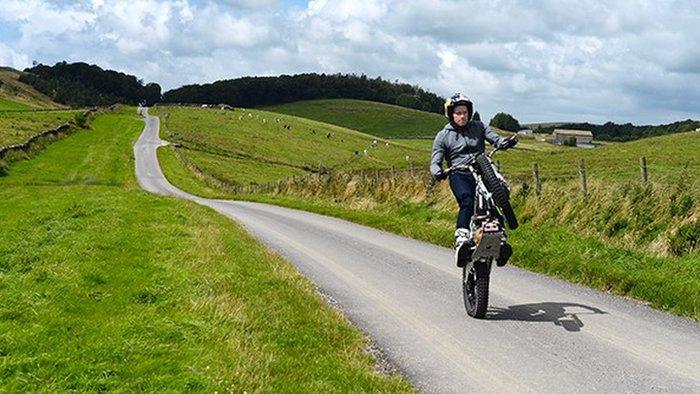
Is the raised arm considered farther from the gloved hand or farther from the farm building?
the farm building

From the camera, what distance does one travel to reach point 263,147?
10925cm

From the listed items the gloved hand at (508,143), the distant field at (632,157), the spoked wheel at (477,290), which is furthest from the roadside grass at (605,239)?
the distant field at (632,157)

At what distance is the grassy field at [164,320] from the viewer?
20.6 ft

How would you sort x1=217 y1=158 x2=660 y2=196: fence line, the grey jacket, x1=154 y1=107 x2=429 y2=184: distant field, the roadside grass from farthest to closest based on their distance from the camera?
x1=154 y1=107 x2=429 y2=184: distant field → x1=217 y1=158 x2=660 y2=196: fence line → the roadside grass → the grey jacket

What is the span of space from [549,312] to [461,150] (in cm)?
248

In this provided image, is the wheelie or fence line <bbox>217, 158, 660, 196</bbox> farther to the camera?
fence line <bbox>217, 158, 660, 196</bbox>

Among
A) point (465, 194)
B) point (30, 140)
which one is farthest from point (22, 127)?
point (465, 194)

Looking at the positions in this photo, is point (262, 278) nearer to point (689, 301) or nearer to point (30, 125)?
point (689, 301)

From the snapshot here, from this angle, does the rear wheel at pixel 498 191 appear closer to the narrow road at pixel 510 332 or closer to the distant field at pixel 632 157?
the narrow road at pixel 510 332

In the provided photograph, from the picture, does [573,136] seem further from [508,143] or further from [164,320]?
[164,320]

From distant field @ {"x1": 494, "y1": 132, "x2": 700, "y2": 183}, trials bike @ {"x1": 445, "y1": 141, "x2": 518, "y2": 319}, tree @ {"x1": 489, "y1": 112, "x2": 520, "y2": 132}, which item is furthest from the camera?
tree @ {"x1": 489, "y1": 112, "x2": 520, "y2": 132}

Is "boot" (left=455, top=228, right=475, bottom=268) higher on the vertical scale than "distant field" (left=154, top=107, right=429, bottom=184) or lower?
higher

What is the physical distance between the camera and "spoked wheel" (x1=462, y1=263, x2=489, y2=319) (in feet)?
29.4

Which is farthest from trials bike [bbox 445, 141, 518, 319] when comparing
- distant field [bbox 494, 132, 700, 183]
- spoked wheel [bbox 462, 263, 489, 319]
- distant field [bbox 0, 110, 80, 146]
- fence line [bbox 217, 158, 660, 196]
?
distant field [bbox 0, 110, 80, 146]
